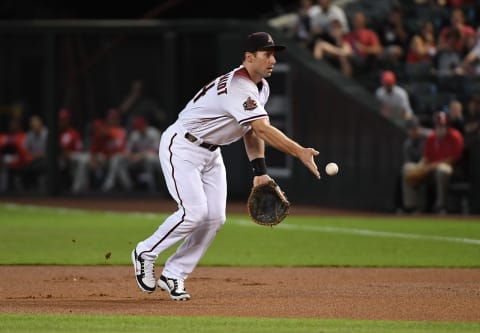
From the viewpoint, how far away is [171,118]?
22.4 m

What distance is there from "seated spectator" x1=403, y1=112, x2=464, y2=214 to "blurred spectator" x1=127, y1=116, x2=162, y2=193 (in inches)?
225

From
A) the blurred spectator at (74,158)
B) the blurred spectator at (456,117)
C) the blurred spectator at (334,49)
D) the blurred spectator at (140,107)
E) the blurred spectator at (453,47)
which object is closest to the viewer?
the blurred spectator at (456,117)

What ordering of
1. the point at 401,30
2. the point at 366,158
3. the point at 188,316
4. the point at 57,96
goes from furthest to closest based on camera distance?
the point at 57,96 < the point at 401,30 < the point at 366,158 < the point at 188,316

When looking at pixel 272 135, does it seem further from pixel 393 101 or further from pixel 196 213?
pixel 393 101

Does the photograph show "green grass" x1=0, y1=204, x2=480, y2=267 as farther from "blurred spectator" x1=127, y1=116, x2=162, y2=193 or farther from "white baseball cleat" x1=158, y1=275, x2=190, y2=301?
"blurred spectator" x1=127, y1=116, x2=162, y2=193

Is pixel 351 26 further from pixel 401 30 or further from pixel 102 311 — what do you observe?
pixel 102 311

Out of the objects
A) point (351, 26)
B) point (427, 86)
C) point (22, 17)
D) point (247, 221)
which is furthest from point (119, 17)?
point (247, 221)

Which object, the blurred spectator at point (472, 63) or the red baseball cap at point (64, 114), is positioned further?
the red baseball cap at point (64, 114)

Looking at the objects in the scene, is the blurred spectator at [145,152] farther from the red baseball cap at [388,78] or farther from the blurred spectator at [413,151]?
the blurred spectator at [413,151]

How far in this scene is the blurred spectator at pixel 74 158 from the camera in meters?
23.0

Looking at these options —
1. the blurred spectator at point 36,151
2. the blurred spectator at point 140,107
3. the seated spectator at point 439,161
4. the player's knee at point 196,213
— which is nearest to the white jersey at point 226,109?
the player's knee at point 196,213

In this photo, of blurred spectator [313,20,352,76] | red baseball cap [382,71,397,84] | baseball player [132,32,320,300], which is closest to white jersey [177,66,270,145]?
baseball player [132,32,320,300]

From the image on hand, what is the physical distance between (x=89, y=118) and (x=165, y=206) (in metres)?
3.22

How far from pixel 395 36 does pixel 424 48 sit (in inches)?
39.3
